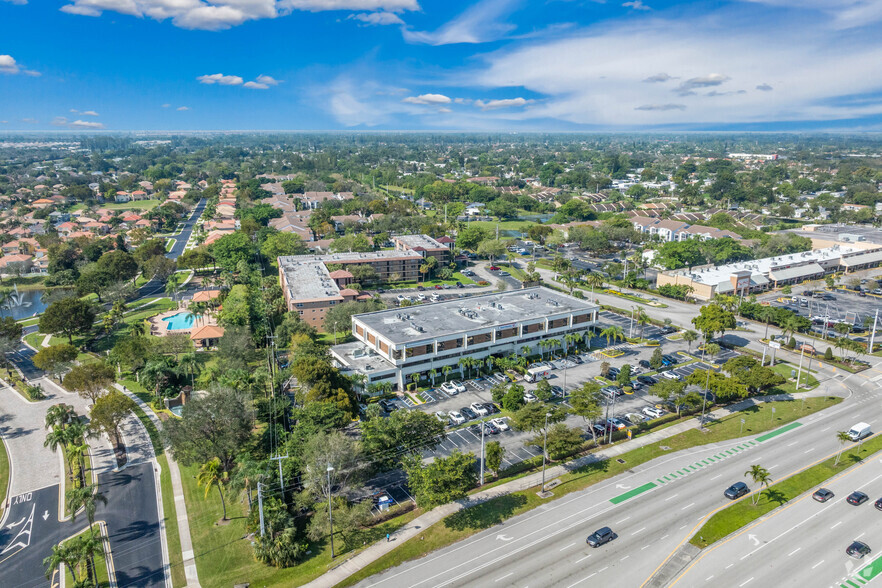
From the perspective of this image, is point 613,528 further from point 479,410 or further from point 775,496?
point 479,410

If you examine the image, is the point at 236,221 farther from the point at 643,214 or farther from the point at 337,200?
the point at 643,214

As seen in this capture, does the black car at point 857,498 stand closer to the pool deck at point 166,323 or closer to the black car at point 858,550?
the black car at point 858,550

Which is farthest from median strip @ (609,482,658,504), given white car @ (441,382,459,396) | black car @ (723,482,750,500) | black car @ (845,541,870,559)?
white car @ (441,382,459,396)

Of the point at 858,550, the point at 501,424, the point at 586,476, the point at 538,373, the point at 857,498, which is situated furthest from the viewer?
the point at 538,373

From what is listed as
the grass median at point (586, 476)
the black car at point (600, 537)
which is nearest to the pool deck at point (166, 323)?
the grass median at point (586, 476)

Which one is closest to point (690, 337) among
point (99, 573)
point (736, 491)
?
point (736, 491)

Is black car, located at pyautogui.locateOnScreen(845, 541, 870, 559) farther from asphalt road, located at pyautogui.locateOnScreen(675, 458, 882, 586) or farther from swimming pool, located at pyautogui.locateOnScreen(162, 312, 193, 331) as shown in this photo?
swimming pool, located at pyautogui.locateOnScreen(162, 312, 193, 331)
